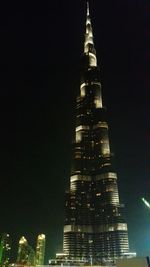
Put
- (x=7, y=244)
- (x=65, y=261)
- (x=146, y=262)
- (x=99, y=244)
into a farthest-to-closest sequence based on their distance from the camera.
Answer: (x=99, y=244)
(x=65, y=261)
(x=7, y=244)
(x=146, y=262)

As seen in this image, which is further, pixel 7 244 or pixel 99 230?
pixel 99 230

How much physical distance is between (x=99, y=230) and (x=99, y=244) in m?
8.59

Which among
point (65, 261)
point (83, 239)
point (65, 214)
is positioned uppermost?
point (65, 214)

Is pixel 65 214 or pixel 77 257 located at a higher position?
pixel 65 214

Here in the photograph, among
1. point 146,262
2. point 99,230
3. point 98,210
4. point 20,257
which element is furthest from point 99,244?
point 146,262

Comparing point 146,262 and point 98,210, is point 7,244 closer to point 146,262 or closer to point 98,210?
point 98,210

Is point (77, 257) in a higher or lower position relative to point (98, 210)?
lower

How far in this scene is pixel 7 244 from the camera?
165 meters

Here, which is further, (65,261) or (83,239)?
(83,239)

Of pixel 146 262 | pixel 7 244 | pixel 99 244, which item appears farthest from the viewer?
pixel 99 244

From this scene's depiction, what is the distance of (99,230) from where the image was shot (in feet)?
632

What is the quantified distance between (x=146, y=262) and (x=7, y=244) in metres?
171

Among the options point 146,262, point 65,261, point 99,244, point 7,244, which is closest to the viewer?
point 146,262

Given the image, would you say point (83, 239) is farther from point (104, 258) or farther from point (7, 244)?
point (7, 244)
